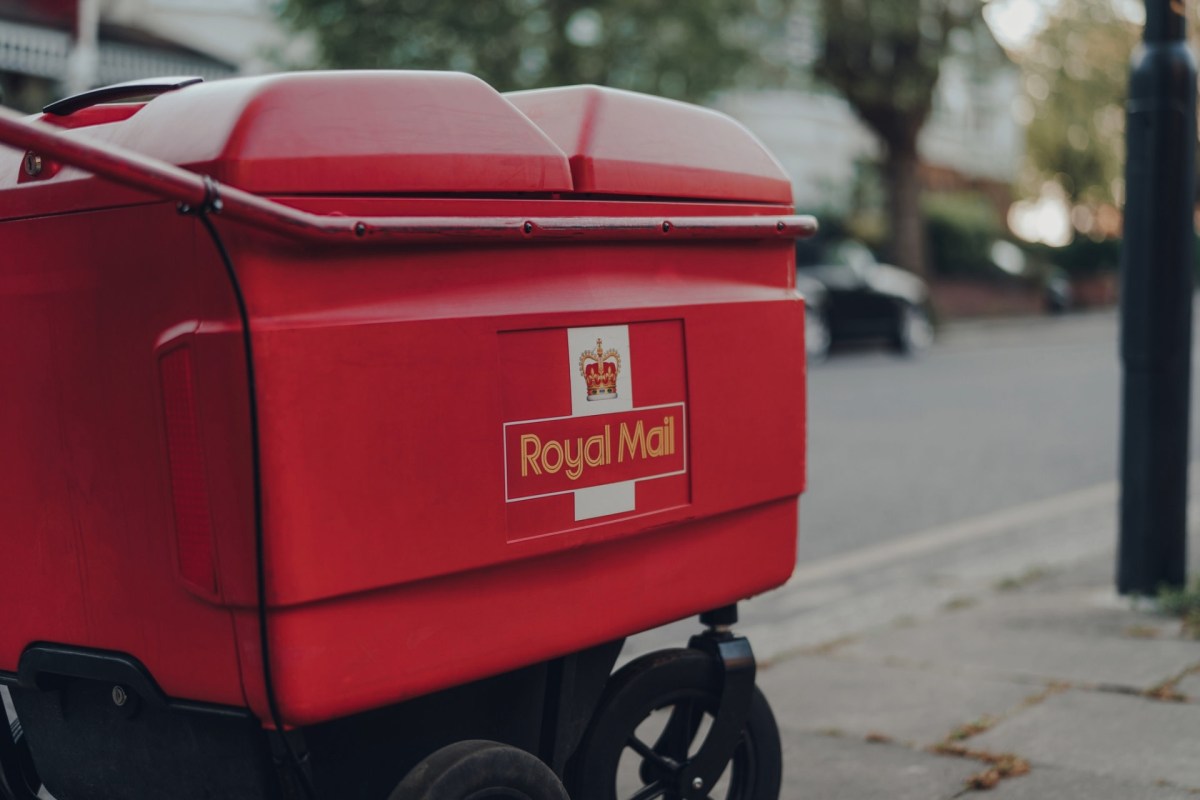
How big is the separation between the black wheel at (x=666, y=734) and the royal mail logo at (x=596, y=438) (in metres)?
0.37

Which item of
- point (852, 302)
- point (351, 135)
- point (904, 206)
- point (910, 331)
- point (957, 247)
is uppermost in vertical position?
point (351, 135)

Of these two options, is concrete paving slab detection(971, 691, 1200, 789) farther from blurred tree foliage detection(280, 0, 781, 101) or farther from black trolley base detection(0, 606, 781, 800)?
blurred tree foliage detection(280, 0, 781, 101)

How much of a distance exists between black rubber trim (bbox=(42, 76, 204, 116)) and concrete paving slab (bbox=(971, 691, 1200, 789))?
7.56ft

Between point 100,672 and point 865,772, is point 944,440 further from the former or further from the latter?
point 100,672

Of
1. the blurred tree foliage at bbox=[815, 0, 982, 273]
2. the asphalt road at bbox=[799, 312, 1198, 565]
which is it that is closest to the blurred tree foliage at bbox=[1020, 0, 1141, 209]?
the blurred tree foliage at bbox=[815, 0, 982, 273]

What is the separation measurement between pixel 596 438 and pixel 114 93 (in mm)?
932

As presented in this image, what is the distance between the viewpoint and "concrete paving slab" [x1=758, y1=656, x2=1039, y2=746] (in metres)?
3.71

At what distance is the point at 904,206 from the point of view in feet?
80.2

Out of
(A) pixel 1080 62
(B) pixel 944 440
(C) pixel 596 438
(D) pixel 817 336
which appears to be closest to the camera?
(C) pixel 596 438

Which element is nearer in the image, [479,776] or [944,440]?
[479,776]

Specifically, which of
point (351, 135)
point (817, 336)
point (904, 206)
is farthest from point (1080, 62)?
point (351, 135)

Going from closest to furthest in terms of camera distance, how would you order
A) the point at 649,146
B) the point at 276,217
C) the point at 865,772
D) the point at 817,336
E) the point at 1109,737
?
the point at 276,217
the point at 649,146
the point at 865,772
the point at 1109,737
the point at 817,336

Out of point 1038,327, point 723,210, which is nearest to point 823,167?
point 1038,327

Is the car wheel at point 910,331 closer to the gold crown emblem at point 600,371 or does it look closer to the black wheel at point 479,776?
the gold crown emblem at point 600,371
